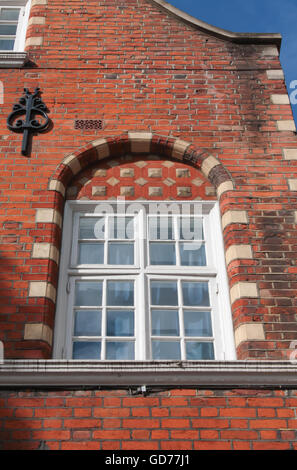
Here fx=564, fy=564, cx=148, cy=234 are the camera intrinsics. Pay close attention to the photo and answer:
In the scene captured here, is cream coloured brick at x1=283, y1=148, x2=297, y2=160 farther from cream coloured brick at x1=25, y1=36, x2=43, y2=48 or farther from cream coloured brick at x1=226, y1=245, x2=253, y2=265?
cream coloured brick at x1=25, y1=36, x2=43, y2=48

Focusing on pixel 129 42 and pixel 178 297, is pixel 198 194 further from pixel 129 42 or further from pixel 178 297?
pixel 129 42

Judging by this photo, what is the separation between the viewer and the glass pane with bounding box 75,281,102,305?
570cm

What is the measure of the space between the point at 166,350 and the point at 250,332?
2.67ft

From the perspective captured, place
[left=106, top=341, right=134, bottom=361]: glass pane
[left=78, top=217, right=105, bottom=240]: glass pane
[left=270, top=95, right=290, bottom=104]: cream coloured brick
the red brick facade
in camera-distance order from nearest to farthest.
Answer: the red brick facade < [left=106, top=341, right=134, bottom=361]: glass pane < [left=78, top=217, right=105, bottom=240]: glass pane < [left=270, top=95, right=290, bottom=104]: cream coloured brick

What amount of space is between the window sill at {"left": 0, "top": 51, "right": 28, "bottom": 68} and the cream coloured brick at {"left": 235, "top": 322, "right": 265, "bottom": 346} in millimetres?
4559

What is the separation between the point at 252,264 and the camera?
18.6 ft

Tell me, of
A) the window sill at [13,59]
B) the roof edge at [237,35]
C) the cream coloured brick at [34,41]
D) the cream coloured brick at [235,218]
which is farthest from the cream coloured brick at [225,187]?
the cream coloured brick at [34,41]

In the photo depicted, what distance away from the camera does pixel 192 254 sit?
6062 mm

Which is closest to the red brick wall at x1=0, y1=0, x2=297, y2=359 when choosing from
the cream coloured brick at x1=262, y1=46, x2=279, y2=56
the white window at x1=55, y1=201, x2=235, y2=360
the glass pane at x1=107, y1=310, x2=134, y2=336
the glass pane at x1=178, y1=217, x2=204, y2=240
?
the cream coloured brick at x1=262, y1=46, x2=279, y2=56

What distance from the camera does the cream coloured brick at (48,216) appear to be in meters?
5.96

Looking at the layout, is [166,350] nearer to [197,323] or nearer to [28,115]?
[197,323]

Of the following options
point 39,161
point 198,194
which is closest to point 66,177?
point 39,161

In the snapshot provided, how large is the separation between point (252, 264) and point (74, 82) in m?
3.43
